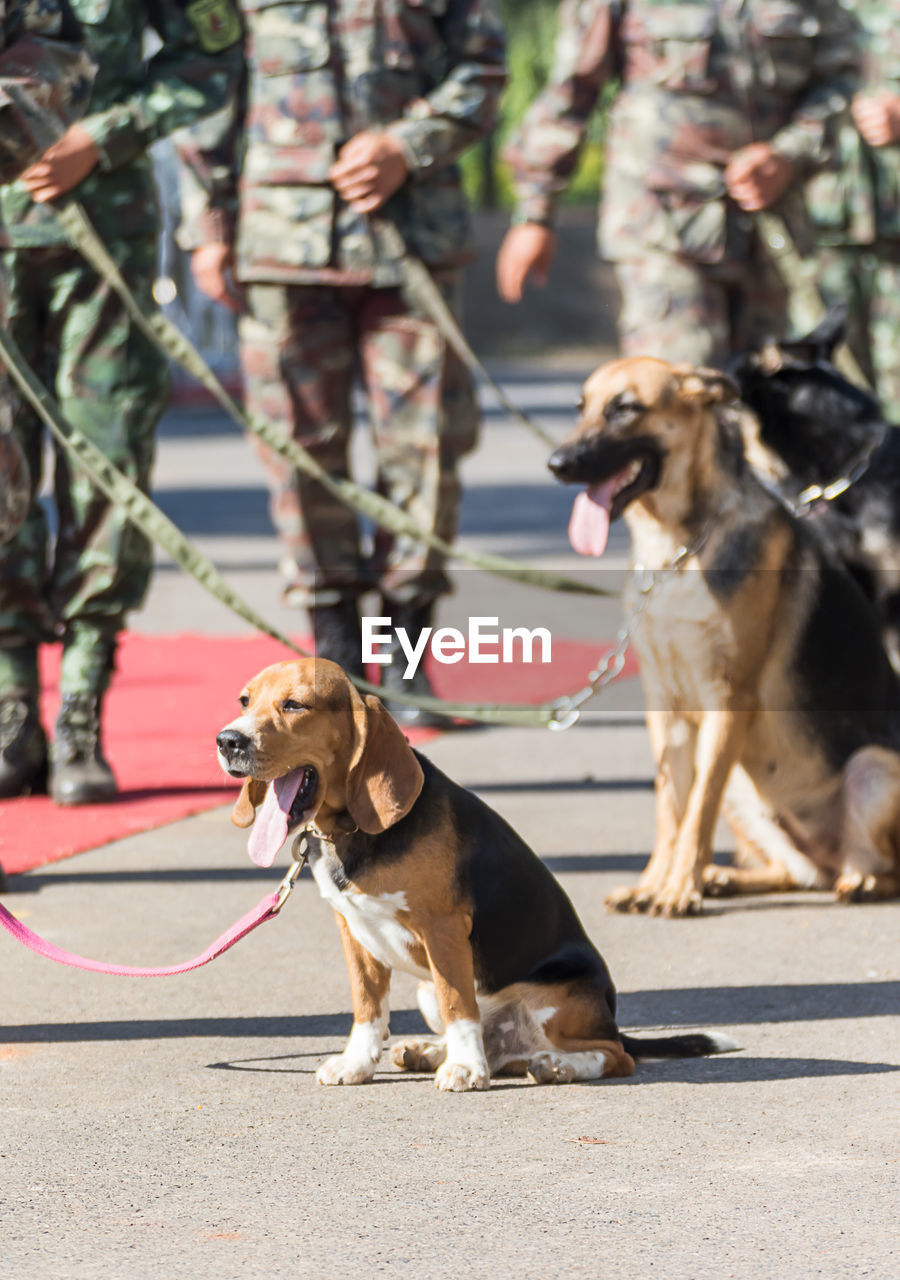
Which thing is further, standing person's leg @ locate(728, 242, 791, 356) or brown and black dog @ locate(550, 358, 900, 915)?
standing person's leg @ locate(728, 242, 791, 356)

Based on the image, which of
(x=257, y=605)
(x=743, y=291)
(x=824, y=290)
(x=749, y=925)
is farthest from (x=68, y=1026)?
(x=257, y=605)

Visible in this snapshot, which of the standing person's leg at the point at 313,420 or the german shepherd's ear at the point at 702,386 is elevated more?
the german shepherd's ear at the point at 702,386

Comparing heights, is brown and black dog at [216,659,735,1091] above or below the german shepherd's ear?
below

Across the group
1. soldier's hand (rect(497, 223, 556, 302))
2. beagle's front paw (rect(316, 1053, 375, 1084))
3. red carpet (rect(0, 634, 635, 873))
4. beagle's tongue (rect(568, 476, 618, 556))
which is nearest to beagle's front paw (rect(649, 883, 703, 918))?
beagle's tongue (rect(568, 476, 618, 556))

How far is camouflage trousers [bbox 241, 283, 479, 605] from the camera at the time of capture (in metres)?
6.40

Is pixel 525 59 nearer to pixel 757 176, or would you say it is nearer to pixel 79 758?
pixel 757 176

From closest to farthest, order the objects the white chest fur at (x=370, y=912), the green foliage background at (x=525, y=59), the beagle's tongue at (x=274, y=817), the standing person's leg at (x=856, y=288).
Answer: the beagle's tongue at (x=274, y=817) < the white chest fur at (x=370, y=912) < the standing person's leg at (x=856, y=288) < the green foliage background at (x=525, y=59)

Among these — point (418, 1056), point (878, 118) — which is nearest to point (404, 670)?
point (878, 118)

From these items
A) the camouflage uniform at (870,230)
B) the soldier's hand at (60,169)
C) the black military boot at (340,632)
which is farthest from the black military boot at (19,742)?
the camouflage uniform at (870,230)

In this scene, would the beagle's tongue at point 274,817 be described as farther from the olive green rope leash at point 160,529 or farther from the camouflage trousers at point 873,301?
the camouflage trousers at point 873,301

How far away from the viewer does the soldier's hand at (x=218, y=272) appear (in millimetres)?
6438

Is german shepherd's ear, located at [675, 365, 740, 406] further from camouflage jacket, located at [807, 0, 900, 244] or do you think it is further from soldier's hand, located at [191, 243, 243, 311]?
camouflage jacket, located at [807, 0, 900, 244]

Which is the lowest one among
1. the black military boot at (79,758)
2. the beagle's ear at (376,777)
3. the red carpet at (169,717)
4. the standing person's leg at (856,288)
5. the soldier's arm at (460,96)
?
the red carpet at (169,717)

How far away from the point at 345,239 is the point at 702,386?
1877 millimetres
